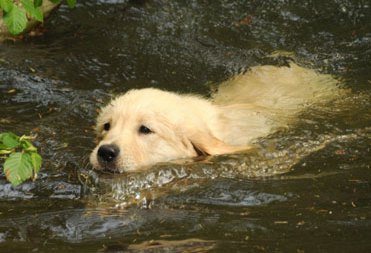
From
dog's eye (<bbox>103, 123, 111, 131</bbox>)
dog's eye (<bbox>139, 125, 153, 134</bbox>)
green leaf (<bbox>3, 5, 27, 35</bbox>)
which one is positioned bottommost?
dog's eye (<bbox>103, 123, 111, 131</bbox>)

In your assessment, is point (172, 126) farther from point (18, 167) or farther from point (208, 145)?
point (18, 167)

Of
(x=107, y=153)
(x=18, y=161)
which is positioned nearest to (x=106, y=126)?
(x=107, y=153)

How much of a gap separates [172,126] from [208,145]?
349 millimetres

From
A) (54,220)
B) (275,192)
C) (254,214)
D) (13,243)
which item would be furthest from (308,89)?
(13,243)

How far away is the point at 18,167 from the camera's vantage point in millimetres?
3334

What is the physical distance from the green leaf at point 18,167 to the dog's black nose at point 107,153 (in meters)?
1.76

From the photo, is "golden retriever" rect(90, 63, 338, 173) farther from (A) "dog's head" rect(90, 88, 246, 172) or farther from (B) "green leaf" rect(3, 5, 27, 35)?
(B) "green leaf" rect(3, 5, 27, 35)

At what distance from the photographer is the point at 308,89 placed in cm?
693

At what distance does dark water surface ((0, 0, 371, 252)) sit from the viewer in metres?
3.88

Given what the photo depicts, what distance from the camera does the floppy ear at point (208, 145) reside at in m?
5.47

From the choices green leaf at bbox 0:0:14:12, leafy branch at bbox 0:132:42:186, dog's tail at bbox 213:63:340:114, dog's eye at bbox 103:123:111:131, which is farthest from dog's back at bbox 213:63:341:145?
leafy branch at bbox 0:132:42:186

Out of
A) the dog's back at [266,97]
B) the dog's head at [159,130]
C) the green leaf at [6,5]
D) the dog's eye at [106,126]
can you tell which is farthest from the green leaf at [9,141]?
→ the dog's back at [266,97]

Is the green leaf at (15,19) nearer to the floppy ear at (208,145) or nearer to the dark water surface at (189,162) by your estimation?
the dark water surface at (189,162)

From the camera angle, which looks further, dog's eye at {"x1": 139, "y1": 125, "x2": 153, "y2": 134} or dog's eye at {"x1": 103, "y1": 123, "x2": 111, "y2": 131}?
dog's eye at {"x1": 103, "y1": 123, "x2": 111, "y2": 131}
